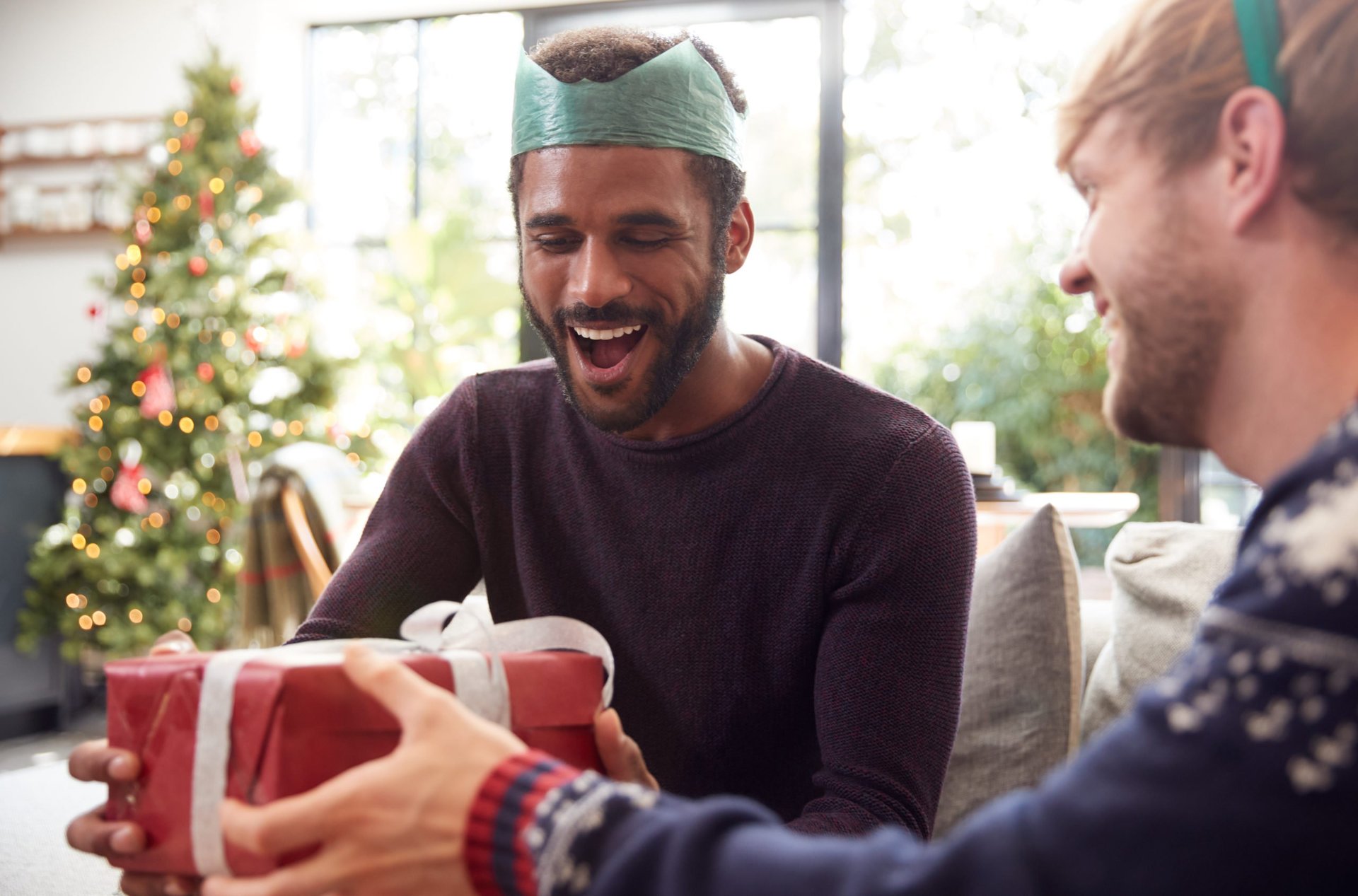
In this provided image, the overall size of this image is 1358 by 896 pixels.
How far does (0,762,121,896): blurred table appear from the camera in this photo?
136cm

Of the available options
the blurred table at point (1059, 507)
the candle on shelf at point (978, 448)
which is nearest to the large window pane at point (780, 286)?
the blurred table at point (1059, 507)

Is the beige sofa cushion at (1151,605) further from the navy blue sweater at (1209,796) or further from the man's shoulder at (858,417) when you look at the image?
the navy blue sweater at (1209,796)

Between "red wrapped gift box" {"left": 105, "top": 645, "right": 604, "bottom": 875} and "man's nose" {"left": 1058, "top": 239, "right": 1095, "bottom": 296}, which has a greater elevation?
"man's nose" {"left": 1058, "top": 239, "right": 1095, "bottom": 296}

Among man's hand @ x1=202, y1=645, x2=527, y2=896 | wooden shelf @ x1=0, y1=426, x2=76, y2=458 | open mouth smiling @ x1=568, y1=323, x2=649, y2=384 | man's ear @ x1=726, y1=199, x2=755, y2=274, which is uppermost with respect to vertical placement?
man's ear @ x1=726, y1=199, x2=755, y2=274

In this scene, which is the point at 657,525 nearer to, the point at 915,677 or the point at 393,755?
the point at 915,677

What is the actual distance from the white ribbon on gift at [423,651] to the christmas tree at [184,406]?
13.6ft

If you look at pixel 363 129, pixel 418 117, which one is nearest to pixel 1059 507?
pixel 418 117

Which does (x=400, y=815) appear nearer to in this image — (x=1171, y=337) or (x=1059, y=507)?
(x=1171, y=337)

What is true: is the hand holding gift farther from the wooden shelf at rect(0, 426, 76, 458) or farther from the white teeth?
the wooden shelf at rect(0, 426, 76, 458)

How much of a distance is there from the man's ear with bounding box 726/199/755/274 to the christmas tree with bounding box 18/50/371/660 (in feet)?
12.3

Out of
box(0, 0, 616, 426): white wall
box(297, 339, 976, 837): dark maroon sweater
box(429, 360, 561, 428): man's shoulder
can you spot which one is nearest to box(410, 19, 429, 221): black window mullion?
box(0, 0, 616, 426): white wall

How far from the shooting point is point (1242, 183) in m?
0.69

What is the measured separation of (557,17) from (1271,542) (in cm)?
530

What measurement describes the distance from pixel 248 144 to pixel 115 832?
189 inches
